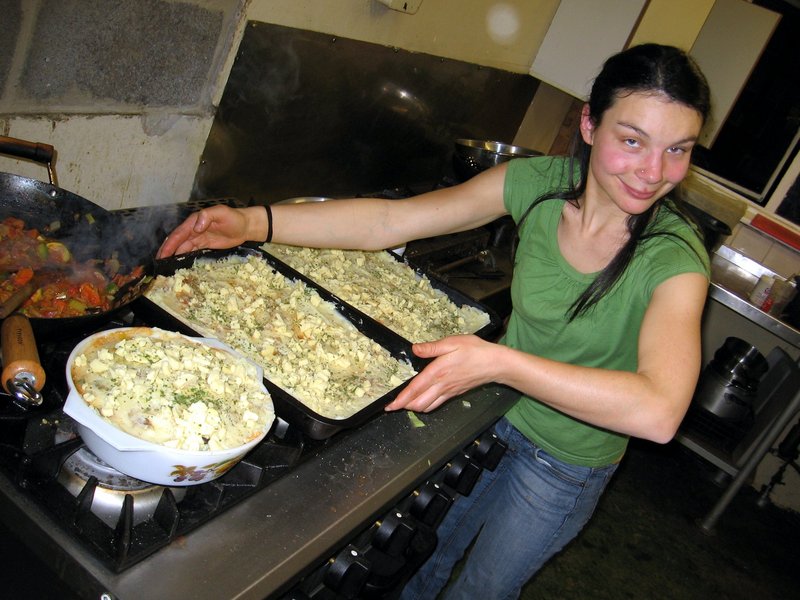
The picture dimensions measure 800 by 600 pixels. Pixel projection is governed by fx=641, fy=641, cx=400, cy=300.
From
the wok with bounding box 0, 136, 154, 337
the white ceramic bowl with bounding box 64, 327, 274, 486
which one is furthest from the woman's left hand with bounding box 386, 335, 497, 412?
the wok with bounding box 0, 136, 154, 337

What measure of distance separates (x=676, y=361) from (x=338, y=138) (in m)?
1.95

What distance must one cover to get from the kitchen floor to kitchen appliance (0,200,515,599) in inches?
83.5

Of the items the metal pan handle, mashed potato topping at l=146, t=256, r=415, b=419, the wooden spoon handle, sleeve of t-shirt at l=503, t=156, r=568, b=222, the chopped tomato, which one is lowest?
mashed potato topping at l=146, t=256, r=415, b=419

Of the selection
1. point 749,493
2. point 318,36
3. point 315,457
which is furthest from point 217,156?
point 749,493

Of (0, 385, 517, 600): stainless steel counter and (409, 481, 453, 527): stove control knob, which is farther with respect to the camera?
(409, 481, 453, 527): stove control knob

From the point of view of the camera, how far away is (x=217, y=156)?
2338 millimetres

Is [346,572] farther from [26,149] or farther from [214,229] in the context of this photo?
[26,149]

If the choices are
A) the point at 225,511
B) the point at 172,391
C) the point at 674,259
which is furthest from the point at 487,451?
the point at 172,391

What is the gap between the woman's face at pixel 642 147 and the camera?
149 cm

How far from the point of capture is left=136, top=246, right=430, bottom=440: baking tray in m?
1.44

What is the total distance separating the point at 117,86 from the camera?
6.13 feet

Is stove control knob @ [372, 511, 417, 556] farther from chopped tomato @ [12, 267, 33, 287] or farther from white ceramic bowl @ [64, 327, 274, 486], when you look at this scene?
chopped tomato @ [12, 267, 33, 287]

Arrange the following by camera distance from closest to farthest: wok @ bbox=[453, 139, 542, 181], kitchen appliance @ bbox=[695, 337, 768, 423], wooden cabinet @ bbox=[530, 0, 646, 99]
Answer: wok @ bbox=[453, 139, 542, 181] < wooden cabinet @ bbox=[530, 0, 646, 99] < kitchen appliance @ bbox=[695, 337, 768, 423]

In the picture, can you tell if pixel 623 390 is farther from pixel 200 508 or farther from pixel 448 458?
pixel 200 508
